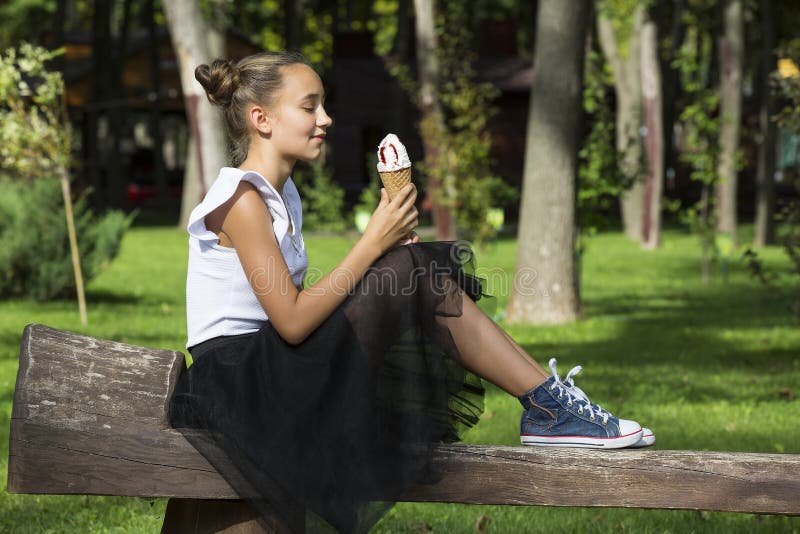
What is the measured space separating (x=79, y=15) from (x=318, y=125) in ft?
176

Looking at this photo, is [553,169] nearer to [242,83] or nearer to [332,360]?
A: [242,83]

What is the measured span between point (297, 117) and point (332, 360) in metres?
0.78

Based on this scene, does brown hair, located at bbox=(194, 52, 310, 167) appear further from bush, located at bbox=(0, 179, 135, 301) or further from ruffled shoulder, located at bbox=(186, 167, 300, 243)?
bush, located at bbox=(0, 179, 135, 301)

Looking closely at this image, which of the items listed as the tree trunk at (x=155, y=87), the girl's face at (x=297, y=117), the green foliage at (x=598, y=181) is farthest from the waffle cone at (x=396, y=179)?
the tree trunk at (x=155, y=87)

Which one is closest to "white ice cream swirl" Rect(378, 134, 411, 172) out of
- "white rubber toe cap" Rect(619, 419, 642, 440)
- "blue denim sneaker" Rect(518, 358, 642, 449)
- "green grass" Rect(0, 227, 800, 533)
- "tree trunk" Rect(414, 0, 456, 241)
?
"blue denim sneaker" Rect(518, 358, 642, 449)

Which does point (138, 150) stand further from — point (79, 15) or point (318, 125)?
point (318, 125)

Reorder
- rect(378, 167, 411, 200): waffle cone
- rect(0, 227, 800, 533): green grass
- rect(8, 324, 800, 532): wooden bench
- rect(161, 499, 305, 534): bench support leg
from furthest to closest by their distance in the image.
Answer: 1. rect(0, 227, 800, 533): green grass
2. rect(378, 167, 411, 200): waffle cone
3. rect(161, 499, 305, 534): bench support leg
4. rect(8, 324, 800, 532): wooden bench

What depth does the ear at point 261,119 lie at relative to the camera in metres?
3.67

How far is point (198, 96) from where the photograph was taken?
13.0 metres

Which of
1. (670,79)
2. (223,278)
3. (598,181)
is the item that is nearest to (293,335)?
(223,278)

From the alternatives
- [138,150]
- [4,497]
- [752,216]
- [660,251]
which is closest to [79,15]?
[138,150]

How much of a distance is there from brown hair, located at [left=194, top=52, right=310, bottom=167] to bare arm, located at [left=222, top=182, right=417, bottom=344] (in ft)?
1.00

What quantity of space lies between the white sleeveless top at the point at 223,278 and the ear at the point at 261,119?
186mm

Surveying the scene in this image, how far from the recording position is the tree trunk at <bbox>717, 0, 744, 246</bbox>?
2234 cm
